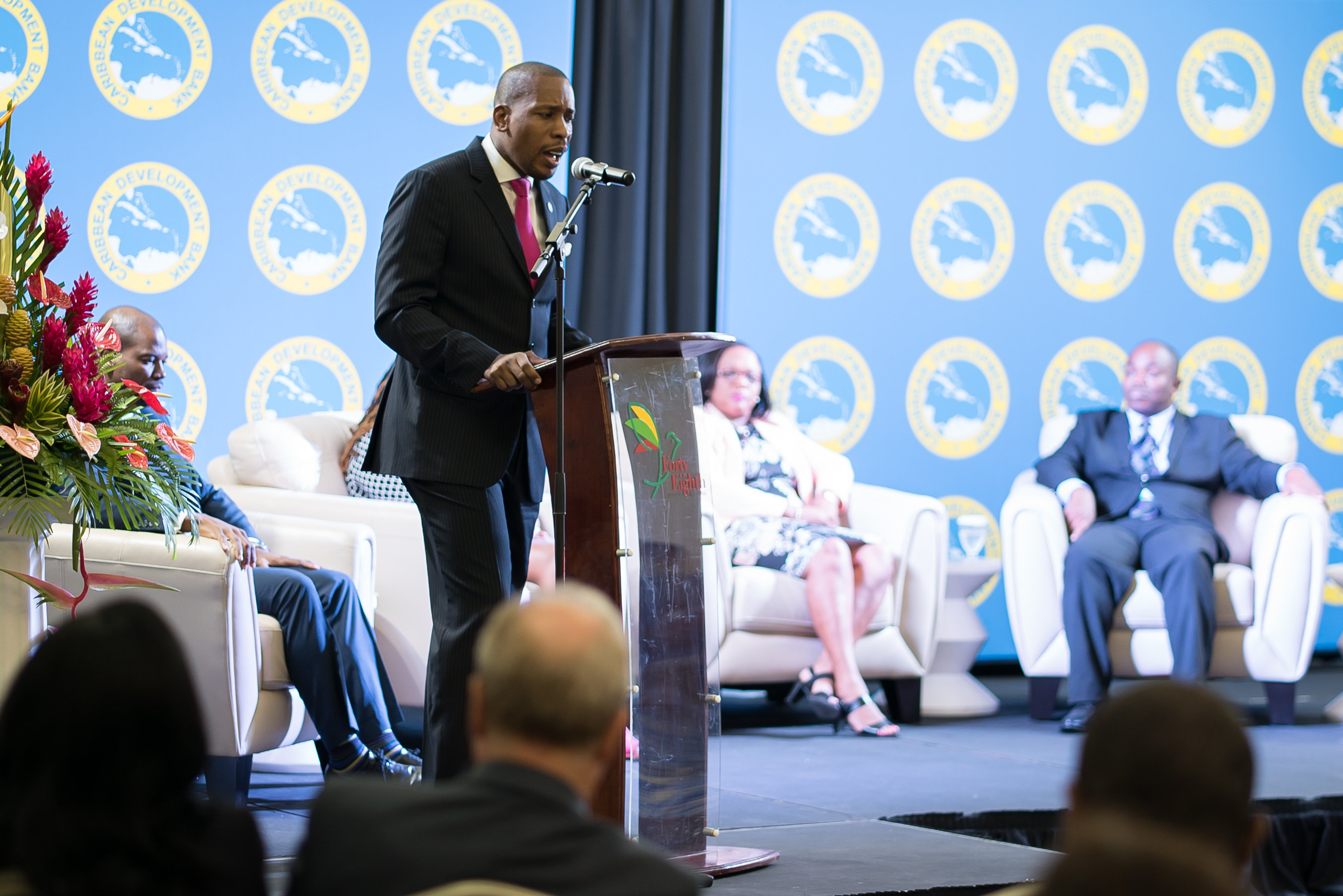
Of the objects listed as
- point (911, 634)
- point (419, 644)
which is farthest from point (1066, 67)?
point (419, 644)

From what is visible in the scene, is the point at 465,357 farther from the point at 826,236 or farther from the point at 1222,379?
the point at 1222,379

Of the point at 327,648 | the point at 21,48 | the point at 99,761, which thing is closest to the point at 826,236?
the point at 21,48

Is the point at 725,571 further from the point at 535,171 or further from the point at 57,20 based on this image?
the point at 57,20

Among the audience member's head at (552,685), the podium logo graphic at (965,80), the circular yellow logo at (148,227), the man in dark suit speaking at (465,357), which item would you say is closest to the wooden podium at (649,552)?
the man in dark suit speaking at (465,357)

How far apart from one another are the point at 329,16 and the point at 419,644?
2.52m

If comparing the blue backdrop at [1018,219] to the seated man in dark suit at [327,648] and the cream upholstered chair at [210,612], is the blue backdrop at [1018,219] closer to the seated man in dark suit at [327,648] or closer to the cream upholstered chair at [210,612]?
the seated man in dark suit at [327,648]

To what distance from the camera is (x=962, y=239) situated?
602cm

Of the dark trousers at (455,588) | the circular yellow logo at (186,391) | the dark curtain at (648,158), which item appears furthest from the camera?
the dark curtain at (648,158)

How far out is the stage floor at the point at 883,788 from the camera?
245cm

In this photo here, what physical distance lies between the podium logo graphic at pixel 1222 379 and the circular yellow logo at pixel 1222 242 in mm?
241

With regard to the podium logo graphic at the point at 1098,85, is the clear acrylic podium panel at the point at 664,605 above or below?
below

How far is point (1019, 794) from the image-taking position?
3395 mm

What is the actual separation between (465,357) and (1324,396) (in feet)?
17.7

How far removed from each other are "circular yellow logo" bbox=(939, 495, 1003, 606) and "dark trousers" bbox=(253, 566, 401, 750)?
10.8 feet
